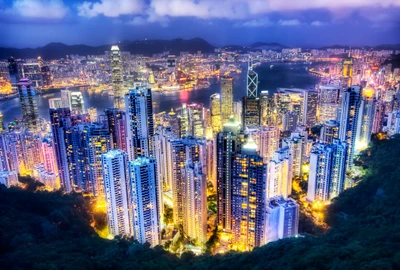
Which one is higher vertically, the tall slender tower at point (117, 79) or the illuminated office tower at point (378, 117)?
the tall slender tower at point (117, 79)

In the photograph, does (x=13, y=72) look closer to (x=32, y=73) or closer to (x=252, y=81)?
(x=32, y=73)

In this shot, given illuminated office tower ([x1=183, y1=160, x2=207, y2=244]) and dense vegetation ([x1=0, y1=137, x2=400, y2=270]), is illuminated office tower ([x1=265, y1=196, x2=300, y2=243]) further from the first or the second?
illuminated office tower ([x1=183, y1=160, x2=207, y2=244])

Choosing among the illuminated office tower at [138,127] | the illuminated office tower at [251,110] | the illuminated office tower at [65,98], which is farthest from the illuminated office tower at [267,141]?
the illuminated office tower at [65,98]

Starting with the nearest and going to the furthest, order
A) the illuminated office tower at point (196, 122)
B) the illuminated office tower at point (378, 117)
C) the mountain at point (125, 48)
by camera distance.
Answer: the mountain at point (125, 48) < the illuminated office tower at point (196, 122) < the illuminated office tower at point (378, 117)

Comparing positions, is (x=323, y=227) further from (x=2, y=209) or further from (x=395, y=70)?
(x=395, y=70)

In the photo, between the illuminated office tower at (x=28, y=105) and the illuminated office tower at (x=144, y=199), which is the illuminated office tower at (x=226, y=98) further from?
the illuminated office tower at (x=144, y=199)

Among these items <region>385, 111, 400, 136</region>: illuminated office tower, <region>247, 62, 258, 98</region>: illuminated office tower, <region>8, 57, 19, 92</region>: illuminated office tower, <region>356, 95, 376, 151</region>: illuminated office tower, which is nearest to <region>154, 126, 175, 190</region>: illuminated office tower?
<region>8, 57, 19, 92</region>: illuminated office tower

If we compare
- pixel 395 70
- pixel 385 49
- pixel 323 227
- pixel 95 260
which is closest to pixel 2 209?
pixel 95 260
